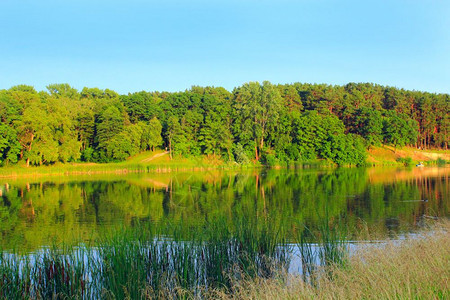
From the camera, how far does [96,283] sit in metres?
7.57

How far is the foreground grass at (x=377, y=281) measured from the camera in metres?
5.29

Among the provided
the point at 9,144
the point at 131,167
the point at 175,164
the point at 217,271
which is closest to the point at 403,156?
the point at 175,164

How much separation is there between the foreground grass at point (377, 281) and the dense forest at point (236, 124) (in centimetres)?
4853

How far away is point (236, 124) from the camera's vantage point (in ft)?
222

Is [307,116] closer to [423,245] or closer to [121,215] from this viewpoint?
[121,215]

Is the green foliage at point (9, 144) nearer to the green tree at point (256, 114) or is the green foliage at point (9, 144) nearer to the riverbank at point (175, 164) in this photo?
the riverbank at point (175, 164)

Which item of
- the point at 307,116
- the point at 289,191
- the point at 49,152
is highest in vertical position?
the point at 307,116

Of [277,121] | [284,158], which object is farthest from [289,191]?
[277,121]

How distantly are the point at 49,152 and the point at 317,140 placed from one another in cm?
4025

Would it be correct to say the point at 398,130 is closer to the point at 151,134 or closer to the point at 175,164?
the point at 175,164

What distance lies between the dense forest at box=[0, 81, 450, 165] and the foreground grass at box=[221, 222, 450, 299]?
48532 mm

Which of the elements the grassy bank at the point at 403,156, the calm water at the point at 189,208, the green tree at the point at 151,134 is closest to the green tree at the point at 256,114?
the green tree at the point at 151,134

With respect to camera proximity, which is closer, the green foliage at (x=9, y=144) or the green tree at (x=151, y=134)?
the green foliage at (x=9, y=144)

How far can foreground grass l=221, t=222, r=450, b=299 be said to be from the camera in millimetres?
5289
